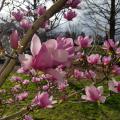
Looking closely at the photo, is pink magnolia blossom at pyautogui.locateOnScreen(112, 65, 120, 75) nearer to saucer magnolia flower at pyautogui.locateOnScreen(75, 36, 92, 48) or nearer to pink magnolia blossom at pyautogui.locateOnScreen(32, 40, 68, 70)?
saucer magnolia flower at pyautogui.locateOnScreen(75, 36, 92, 48)

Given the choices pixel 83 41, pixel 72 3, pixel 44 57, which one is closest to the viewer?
pixel 44 57

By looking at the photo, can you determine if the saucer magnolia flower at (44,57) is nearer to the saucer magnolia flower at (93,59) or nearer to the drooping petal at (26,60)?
the drooping petal at (26,60)

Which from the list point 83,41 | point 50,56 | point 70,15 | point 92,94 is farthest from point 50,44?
point 70,15

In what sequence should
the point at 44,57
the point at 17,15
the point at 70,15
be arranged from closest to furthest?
the point at 44,57, the point at 70,15, the point at 17,15

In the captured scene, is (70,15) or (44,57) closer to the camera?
(44,57)

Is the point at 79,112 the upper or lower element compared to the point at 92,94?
lower

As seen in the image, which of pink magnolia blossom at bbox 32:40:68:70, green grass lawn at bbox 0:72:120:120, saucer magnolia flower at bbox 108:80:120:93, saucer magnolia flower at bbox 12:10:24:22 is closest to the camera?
pink magnolia blossom at bbox 32:40:68:70

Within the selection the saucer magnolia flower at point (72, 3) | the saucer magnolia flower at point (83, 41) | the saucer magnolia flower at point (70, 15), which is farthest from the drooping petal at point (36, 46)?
the saucer magnolia flower at point (70, 15)

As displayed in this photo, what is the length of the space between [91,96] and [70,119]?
16.5ft

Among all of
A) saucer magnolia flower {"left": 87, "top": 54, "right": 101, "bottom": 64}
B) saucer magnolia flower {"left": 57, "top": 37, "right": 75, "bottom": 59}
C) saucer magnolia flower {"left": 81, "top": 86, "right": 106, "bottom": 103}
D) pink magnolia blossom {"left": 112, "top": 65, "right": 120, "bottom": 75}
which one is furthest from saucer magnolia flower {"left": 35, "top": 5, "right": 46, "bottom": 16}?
saucer magnolia flower {"left": 57, "top": 37, "right": 75, "bottom": 59}

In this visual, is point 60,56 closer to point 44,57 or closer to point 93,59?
point 44,57

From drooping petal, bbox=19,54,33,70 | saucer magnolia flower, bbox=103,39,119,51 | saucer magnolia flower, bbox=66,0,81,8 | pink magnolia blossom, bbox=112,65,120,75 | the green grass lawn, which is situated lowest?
the green grass lawn

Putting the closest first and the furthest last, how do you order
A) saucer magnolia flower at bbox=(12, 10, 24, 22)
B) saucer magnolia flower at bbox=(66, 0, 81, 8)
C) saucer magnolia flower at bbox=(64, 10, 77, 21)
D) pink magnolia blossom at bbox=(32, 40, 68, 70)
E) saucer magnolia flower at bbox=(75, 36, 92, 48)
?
pink magnolia blossom at bbox=(32, 40, 68, 70) → saucer magnolia flower at bbox=(66, 0, 81, 8) → saucer magnolia flower at bbox=(75, 36, 92, 48) → saucer magnolia flower at bbox=(64, 10, 77, 21) → saucer magnolia flower at bbox=(12, 10, 24, 22)

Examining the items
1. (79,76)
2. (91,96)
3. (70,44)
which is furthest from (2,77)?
(79,76)
